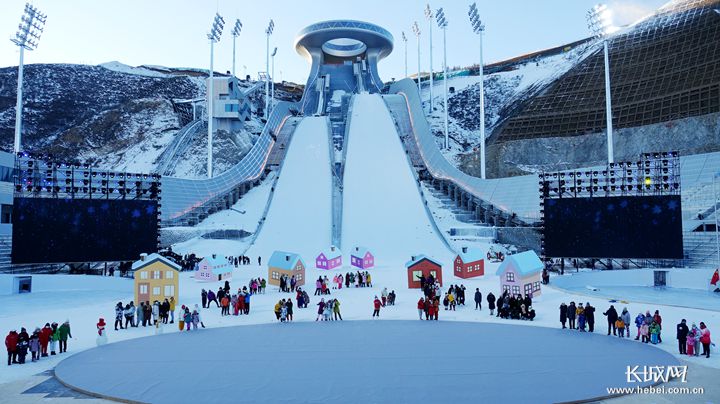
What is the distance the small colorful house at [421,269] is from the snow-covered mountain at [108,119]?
28163 millimetres

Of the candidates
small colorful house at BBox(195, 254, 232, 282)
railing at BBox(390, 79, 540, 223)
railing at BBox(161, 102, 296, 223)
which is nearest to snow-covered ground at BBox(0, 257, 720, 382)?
small colorful house at BBox(195, 254, 232, 282)

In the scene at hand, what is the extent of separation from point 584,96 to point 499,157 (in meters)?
11.2

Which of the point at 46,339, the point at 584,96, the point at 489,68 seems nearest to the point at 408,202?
the point at 584,96

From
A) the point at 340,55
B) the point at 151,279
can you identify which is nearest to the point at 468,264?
the point at 151,279

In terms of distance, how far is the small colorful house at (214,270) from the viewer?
2606 centimetres

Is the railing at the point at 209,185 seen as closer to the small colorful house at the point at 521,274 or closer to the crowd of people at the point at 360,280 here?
the crowd of people at the point at 360,280

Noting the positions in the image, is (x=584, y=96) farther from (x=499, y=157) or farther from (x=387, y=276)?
(x=387, y=276)

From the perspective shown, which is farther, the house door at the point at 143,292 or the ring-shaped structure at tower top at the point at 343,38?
the ring-shaped structure at tower top at the point at 343,38

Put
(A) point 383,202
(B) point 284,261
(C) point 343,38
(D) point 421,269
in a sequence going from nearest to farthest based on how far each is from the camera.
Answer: (D) point 421,269
(B) point 284,261
(A) point 383,202
(C) point 343,38

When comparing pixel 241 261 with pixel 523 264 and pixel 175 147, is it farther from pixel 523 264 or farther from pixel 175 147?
pixel 175 147

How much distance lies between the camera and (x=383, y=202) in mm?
41156

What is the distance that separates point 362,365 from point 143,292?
10.8 meters

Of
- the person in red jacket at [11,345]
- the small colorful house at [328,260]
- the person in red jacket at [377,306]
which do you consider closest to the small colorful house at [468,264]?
the small colorful house at [328,260]

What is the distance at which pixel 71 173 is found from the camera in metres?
25.3
